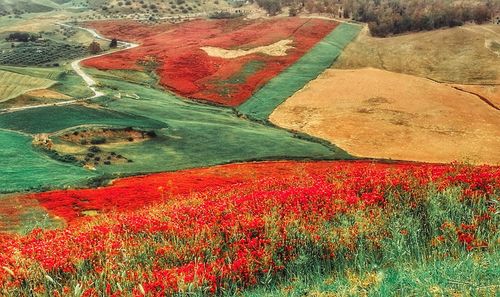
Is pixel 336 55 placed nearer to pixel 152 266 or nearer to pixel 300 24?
pixel 300 24

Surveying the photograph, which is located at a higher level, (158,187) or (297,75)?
(158,187)

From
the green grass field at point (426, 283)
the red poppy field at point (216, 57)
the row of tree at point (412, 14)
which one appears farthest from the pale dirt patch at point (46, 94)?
the row of tree at point (412, 14)

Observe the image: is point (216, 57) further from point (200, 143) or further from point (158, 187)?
point (158, 187)

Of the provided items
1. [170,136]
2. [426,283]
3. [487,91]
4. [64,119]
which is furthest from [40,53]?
[426,283]

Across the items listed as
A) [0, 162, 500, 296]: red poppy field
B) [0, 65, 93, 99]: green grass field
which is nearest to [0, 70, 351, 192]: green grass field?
[0, 65, 93, 99]: green grass field

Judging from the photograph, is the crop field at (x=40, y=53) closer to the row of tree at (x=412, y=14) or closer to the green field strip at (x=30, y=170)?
the green field strip at (x=30, y=170)

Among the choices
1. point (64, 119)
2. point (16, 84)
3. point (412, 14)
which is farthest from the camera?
point (412, 14)
